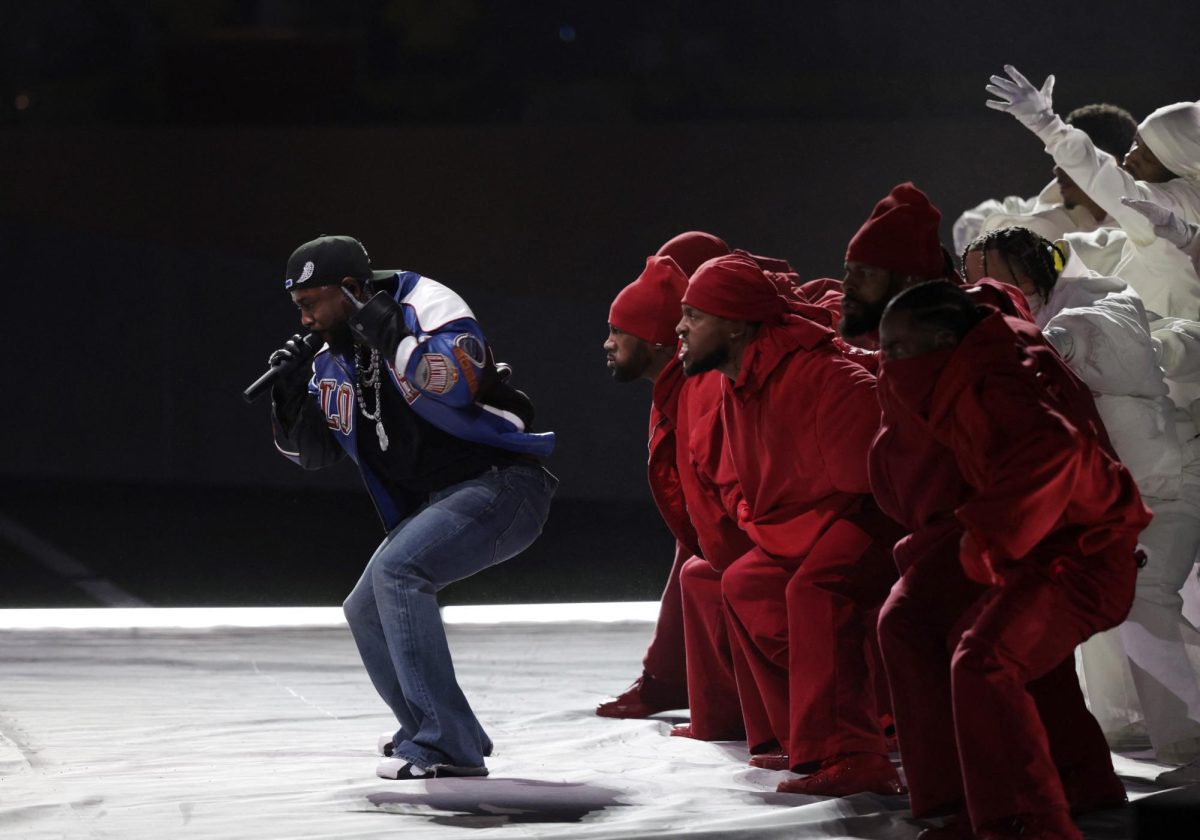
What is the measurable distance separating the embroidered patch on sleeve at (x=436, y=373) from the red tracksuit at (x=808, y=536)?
0.72m

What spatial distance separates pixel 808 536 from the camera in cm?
447

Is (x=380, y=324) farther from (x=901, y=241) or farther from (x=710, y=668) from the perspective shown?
(x=710, y=668)

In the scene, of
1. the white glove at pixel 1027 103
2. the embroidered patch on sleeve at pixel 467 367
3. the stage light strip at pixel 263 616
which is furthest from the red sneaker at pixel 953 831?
the stage light strip at pixel 263 616

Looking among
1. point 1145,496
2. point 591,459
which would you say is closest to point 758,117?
point 591,459

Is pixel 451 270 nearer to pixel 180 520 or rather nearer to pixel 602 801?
pixel 180 520

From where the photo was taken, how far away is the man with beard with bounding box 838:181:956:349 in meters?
4.12

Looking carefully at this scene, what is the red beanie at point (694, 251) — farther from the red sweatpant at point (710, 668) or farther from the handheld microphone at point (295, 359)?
the handheld microphone at point (295, 359)

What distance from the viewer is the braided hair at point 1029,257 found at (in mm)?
4824

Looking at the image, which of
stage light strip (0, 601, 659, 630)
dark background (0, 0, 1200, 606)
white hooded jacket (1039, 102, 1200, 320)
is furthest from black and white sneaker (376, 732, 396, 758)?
dark background (0, 0, 1200, 606)

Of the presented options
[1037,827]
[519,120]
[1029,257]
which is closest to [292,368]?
[1029,257]

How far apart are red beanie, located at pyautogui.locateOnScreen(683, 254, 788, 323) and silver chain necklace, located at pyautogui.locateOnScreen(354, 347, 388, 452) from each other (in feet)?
2.66

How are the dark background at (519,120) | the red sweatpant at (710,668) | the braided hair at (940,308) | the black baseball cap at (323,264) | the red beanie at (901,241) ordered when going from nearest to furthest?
the braided hair at (940,308) → the red beanie at (901,241) → the black baseball cap at (323,264) → the red sweatpant at (710,668) → the dark background at (519,120)

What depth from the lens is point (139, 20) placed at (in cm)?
964

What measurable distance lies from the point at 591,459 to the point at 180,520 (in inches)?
90.6
